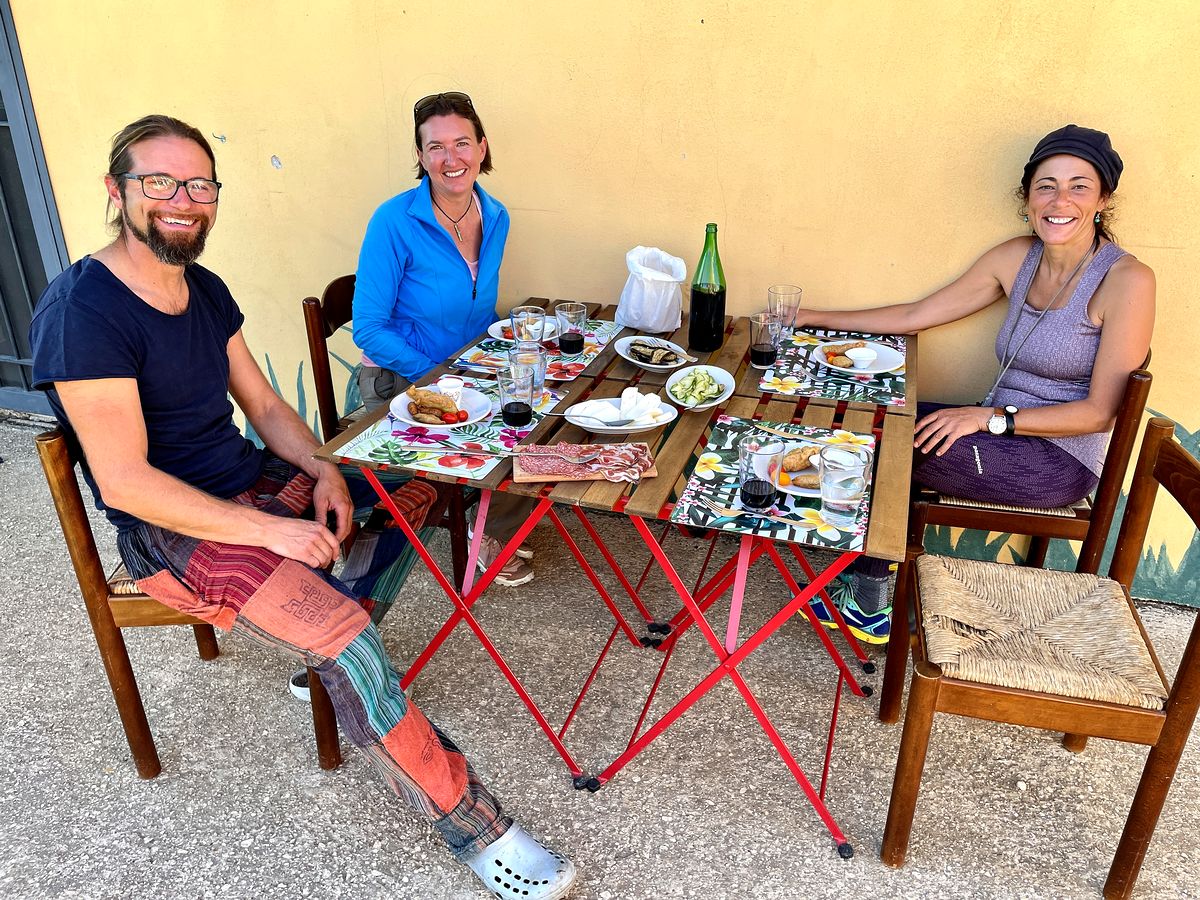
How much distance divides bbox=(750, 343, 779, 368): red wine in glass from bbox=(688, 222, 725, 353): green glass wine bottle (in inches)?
6.3

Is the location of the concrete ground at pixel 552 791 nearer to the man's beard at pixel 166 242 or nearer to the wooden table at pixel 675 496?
the wooden table at pixel 675 496

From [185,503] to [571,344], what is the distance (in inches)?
44.1

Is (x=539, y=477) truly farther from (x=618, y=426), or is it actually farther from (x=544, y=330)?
(x=544, y=330)

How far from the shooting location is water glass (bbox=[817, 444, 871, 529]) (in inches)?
69.6

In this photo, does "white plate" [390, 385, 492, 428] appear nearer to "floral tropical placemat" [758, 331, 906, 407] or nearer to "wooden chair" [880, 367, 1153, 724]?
"floral tropical placemat" [758, 331, 906, 407]

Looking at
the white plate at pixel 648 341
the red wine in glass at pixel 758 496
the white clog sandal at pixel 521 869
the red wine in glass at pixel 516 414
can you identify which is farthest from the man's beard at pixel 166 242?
the white clog sandal at pixel 521 869

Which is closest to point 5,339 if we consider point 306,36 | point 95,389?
point 306,36

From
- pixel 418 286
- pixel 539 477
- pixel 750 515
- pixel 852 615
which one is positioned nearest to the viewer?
pixel 750 515

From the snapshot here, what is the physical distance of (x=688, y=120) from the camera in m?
2.86

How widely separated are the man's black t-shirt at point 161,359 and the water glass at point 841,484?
146cm

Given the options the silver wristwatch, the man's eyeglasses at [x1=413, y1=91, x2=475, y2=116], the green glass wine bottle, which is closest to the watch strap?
the silver wristwatch

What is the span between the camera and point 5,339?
13.7ft

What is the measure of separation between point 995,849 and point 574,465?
4.35 feet

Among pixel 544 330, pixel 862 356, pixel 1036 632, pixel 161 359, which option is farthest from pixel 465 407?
pixel 1036 632
